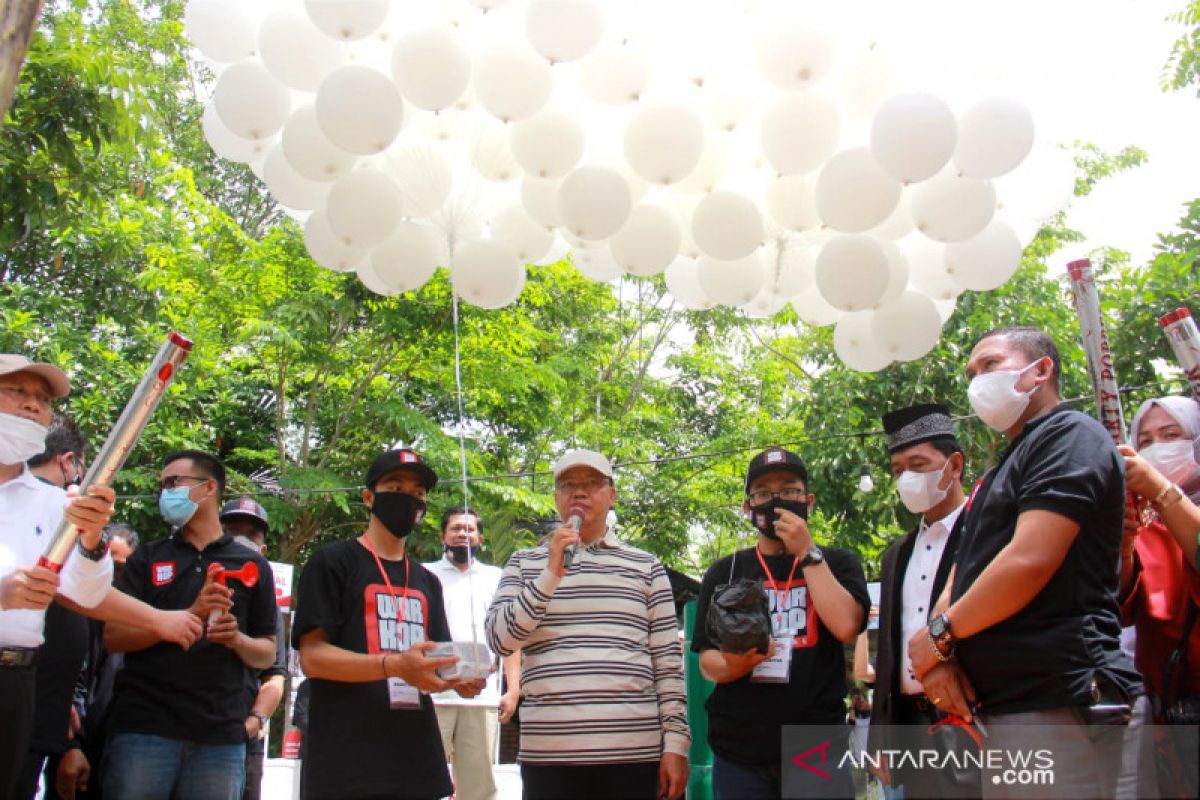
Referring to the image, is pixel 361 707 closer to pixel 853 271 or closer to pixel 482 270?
pixel 482 270

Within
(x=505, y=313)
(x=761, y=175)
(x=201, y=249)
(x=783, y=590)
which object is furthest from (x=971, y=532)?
(x=201, y=249)

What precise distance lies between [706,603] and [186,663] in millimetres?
1797

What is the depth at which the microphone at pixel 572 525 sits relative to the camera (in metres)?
3.30

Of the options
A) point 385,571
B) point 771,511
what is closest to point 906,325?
point 771,511

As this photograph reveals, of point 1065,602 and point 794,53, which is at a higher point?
point 794,53

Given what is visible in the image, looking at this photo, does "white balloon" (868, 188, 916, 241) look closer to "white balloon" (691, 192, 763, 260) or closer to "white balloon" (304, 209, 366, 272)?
"white balloon" (691, 192, 763, 260)

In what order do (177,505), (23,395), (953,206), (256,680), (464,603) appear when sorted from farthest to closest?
(464,603)
(256,680)
(177,505)
(953,206)
(23,395)

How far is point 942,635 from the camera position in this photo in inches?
92.8

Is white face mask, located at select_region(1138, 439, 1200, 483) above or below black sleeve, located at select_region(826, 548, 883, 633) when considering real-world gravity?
above

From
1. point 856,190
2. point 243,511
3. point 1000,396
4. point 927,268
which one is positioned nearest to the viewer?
point 1000,396

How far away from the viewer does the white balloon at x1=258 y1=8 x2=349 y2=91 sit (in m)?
3.19

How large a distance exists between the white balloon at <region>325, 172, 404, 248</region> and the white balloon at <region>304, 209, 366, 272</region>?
24 centimetres

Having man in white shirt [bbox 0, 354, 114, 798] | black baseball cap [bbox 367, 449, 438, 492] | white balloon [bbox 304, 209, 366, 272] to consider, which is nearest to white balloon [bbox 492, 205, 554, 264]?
white balloon [bbox 304, 209, 366, 272]

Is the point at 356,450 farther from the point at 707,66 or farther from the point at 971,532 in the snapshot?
the point at 971,532
